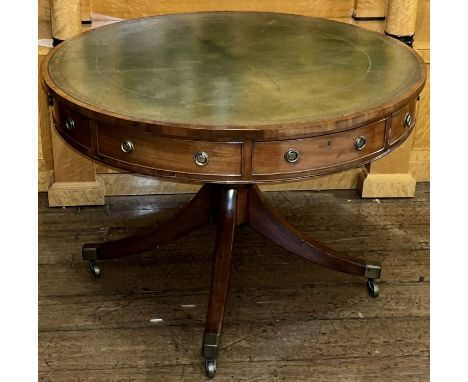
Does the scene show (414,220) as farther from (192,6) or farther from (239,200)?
(192,6)

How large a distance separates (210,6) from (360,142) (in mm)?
1254

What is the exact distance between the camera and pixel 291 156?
1.64 m

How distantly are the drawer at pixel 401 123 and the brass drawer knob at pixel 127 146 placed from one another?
64 centimetres

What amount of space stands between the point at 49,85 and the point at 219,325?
84cm

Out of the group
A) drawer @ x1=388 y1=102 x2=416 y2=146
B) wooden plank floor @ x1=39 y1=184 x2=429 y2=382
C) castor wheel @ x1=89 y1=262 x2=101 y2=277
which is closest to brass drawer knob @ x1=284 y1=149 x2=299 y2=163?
drawer @ x1=388 y1=102 x2=416 y2=146

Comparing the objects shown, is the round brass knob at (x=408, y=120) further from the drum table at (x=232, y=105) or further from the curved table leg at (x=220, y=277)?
the curved table leg at (x=220, y=277)

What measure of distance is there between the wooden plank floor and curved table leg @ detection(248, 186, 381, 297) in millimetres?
113

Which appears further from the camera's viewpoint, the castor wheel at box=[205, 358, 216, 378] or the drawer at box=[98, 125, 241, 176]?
the castor wheel at box=[205, 358, 216, 378]

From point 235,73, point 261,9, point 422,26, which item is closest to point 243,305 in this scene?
point 235,73

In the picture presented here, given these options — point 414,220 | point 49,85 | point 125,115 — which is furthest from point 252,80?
point 414,220

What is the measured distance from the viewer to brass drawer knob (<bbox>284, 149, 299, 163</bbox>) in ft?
5.35

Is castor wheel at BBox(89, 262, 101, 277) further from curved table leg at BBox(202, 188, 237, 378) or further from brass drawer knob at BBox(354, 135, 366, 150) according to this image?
brass drawer knob at BBox(354, 135, 366, 150)

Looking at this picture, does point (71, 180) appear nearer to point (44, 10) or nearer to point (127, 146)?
point (44, 10)

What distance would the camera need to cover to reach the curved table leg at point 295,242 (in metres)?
2.28
